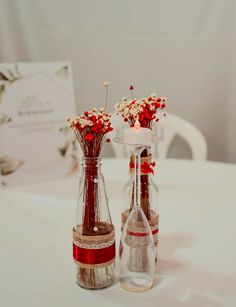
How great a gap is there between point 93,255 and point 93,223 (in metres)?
0.06

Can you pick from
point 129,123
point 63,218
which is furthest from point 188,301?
point 63,218

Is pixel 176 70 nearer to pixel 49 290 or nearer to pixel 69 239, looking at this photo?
pixel 69 239

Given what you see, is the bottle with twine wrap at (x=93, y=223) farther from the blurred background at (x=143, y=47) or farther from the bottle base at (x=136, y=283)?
the blurred background at (x=143, y=47)

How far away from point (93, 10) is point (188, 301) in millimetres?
1626

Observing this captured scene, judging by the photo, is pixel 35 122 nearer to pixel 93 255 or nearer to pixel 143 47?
pixel 93 255

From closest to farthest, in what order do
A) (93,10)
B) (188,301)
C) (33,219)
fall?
(188,301)
(33,219)
(93,10)

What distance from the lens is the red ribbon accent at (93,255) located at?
0.77 meters

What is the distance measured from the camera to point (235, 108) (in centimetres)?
216

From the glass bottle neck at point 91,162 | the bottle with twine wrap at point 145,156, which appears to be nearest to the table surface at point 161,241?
the bottle with twine wrap at point 145,156

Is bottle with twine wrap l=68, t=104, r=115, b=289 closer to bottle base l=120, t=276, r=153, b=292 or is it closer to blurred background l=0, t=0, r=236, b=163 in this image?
bottle base l=120, t=276, r=153, b=292

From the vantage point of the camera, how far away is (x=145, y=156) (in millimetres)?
838

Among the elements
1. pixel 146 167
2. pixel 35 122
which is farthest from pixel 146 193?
pixel 35 122

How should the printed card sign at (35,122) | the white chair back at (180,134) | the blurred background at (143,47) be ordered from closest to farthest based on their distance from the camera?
the printed card sign at (35,122) < the white chair back at (180,134) < the blurred background at (143,47)

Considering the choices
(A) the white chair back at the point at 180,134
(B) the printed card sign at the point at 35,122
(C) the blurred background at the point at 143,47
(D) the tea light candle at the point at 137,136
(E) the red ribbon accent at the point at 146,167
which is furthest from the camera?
(C) the blurred background at the point at 143,47
